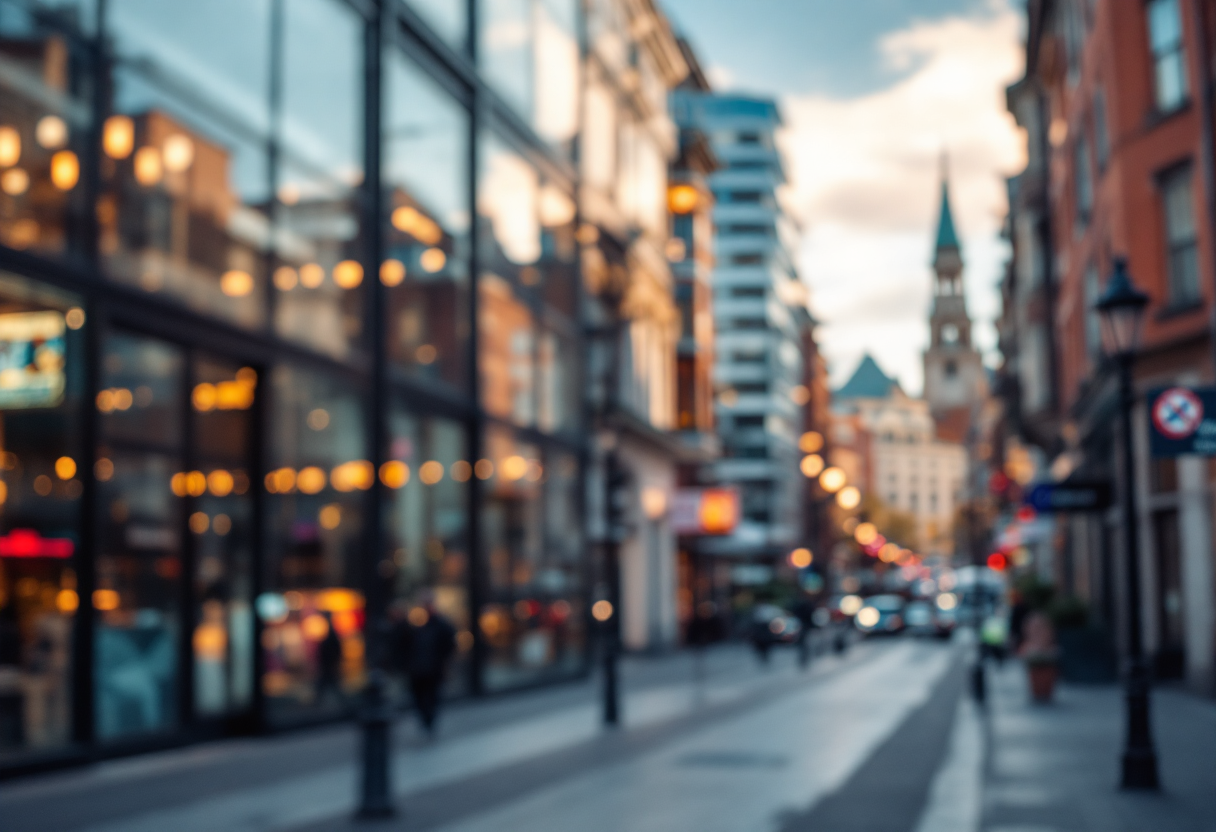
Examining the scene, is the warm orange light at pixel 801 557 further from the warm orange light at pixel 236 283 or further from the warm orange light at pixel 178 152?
the warm orange light at pixel 178 152

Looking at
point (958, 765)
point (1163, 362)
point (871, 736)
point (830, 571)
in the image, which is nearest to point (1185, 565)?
point (1163, 362)

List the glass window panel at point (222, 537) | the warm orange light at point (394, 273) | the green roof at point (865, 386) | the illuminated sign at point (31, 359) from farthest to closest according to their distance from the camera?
1. the green roof at point (865, 386)
2. the warm orange light at point (394, 273)
3. the glass window panel at point (222, 537)
4. the illuminated sign at point (31, 359)

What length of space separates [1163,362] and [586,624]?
15.8 m

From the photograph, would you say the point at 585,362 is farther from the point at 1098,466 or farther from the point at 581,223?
the point at 1098,466

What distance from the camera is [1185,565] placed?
24.3 metres

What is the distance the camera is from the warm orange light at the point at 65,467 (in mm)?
15284

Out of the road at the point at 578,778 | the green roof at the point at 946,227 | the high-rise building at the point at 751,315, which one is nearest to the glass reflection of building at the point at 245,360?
the road at the point at 578,778

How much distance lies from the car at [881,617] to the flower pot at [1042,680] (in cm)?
4400

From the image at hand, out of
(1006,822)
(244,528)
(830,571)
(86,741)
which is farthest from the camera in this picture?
(830,571)

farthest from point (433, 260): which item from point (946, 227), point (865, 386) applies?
point (946, 227)

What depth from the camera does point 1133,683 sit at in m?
12.9

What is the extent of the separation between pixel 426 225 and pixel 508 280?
4614 millimetres

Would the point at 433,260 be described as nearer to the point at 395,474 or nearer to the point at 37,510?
the point at 395,474

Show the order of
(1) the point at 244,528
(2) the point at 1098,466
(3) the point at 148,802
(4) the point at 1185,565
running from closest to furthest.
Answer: (3) the point at 148,802 < (1) the point at 244,528 < (4) the point at 1185,565 < (2) the point at 1098,466
